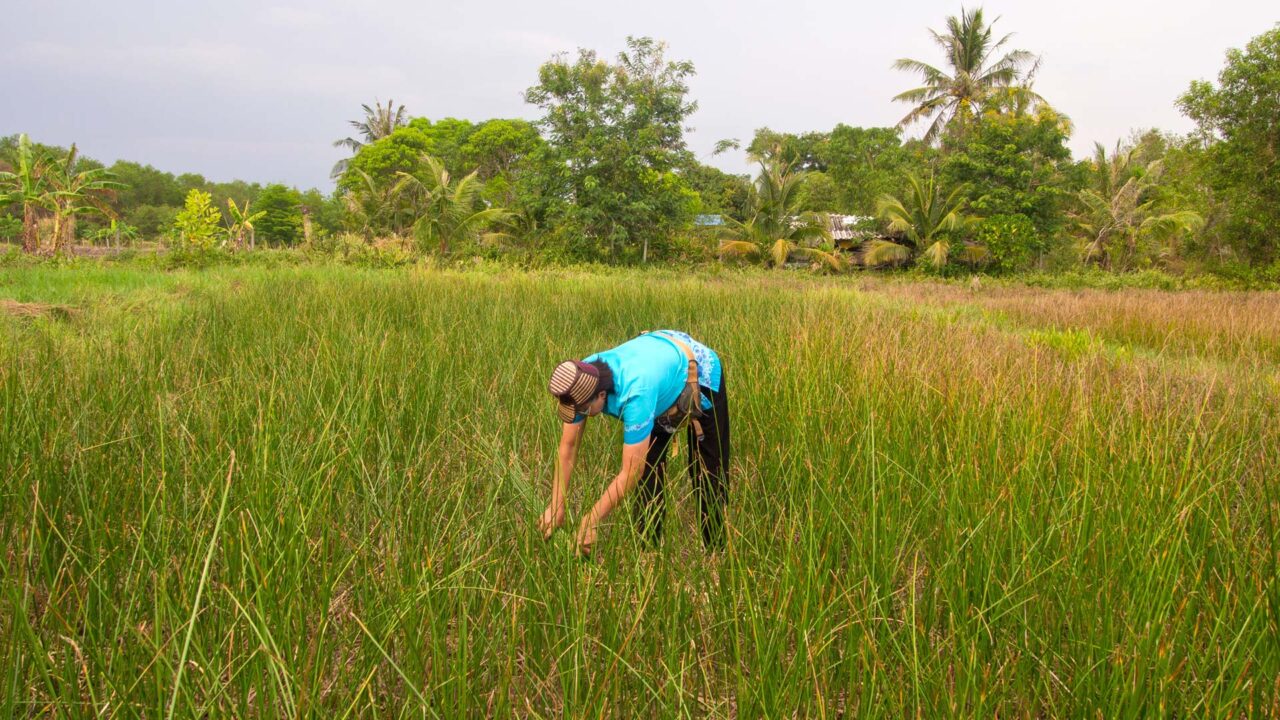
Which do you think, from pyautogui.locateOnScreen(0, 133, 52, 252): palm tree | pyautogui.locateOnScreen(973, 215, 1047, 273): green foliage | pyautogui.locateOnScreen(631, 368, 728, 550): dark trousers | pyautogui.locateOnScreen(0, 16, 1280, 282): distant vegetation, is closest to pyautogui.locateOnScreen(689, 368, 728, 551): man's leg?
pyautogui.locateOnScreen(631, 368, 728, 550): dark trousers

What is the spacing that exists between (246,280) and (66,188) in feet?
36.1

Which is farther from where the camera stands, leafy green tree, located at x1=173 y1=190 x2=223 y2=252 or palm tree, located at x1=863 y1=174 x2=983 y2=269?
palm tree, located at x1=863 y1=174 x2=983 y2=269

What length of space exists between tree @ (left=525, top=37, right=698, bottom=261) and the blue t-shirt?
46.8 feet

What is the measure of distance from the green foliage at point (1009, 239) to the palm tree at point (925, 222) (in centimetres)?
45

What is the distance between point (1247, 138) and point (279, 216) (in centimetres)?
4032

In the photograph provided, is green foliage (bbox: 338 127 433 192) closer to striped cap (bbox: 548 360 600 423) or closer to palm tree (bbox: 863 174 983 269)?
palm tree (bbox: 863 174 983 269)

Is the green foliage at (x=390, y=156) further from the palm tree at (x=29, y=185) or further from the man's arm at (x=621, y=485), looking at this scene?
the man's arm at (x=621, y=485)

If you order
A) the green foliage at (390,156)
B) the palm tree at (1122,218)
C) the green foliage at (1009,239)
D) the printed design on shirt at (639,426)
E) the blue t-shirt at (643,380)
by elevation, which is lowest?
the printed design on shirt at (639,426)

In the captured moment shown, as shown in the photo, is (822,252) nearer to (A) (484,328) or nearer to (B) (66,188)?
(A) (484,328)

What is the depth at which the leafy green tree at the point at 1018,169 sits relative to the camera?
1831 centimetres

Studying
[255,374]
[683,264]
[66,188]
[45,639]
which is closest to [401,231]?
[66,188]

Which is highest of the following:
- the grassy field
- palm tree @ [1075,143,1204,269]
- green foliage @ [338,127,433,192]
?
green foliage @ [338,127,433,192]

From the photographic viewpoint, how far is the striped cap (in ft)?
5.98

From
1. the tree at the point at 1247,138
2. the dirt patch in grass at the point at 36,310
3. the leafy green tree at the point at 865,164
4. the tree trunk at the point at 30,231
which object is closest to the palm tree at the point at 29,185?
the tree trunk at the point at 30,231
